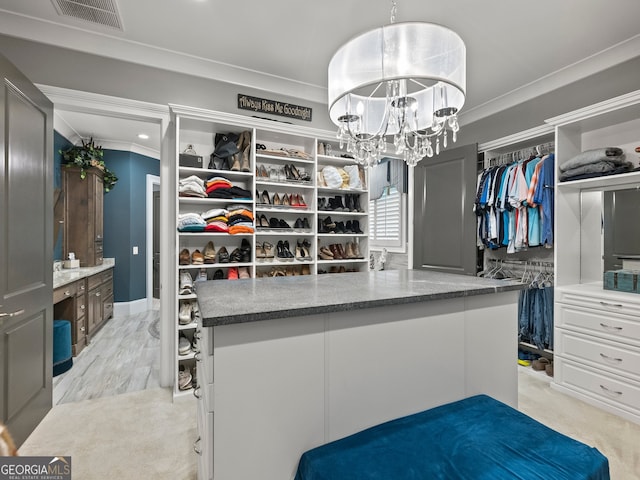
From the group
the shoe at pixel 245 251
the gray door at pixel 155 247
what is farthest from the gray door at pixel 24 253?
the gray door at pixel 155 247

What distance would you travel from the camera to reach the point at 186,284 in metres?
2.71

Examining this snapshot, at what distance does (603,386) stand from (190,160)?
3.82m

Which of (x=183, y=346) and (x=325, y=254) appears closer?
(x=183, y=346)

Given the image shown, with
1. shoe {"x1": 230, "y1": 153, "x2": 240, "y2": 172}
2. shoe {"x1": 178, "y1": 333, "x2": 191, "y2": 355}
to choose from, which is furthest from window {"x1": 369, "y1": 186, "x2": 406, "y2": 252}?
shoe {"x1": 178, "y1": 333, "x2": 191, "y2": 355}

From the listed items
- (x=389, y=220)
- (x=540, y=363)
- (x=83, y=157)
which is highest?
(x=83, y=157)

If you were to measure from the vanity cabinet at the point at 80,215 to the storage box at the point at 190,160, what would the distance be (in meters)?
2.59

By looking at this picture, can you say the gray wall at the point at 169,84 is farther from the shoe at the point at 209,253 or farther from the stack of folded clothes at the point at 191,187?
the shoe at the point at 209,253

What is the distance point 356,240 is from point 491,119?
82.1 inches

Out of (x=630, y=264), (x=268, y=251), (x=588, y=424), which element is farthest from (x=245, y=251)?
(x=630, y=264)

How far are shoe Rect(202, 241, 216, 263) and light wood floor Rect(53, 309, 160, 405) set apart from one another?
121 cm

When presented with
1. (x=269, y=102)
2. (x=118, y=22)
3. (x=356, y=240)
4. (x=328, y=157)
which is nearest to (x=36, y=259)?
(x=118, y=22)

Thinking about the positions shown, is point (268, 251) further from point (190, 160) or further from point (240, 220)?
point (190, 160)

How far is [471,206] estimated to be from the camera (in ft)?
11.8

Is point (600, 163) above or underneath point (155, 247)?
above
